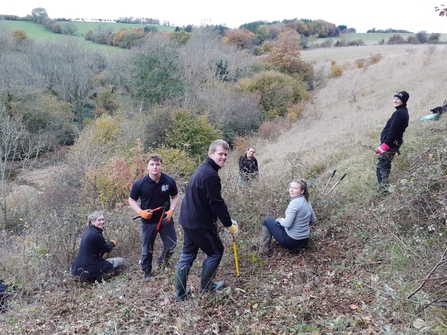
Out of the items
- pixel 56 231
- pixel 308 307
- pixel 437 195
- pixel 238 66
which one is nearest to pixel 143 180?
pixel 56 231

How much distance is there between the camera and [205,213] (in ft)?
11.6

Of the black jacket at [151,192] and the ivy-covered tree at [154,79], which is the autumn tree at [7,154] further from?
the black jacket at [151,192]

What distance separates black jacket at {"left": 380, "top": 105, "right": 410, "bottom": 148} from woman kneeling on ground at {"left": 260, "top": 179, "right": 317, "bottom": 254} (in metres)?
1.86

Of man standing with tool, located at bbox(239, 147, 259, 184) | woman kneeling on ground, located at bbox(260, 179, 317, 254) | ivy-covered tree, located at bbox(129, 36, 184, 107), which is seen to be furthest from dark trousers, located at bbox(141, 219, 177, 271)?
ivy-covered tree, located at bbox(129, 36, 184, 107)

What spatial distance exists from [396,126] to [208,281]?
3728 millimetres

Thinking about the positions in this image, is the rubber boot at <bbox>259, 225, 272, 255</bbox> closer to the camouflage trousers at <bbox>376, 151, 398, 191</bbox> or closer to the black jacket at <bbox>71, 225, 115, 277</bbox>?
the camouflage trousers at <bbox>376, 151, 398, 191</bbox>

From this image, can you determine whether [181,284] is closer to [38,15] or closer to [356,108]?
[356,108]

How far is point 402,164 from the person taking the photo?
5.91 metres

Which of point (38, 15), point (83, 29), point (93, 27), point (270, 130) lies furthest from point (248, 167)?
point (38, 15)

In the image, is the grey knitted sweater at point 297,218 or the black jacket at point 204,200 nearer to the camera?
the black jacket at point 204,200

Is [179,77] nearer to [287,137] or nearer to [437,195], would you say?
[287,137]

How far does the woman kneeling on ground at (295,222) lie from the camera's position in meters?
4.28

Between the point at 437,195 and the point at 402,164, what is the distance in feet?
6.18

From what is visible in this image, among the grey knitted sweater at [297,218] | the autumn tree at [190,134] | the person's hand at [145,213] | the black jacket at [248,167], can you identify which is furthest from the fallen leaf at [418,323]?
the autumn tree at [190,134]
